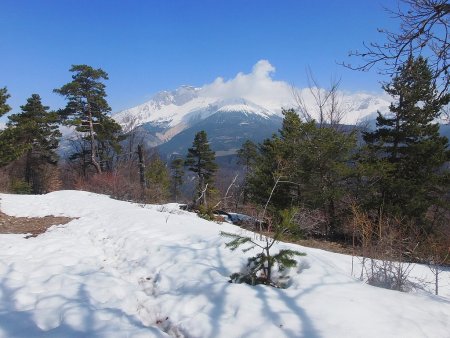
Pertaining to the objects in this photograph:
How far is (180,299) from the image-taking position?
14.0 ft

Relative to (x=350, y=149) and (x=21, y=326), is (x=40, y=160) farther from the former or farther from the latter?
(x=21, y=326)

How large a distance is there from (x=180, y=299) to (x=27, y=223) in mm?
7878

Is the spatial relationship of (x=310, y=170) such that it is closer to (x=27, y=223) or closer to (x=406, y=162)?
(x=406, y=162)

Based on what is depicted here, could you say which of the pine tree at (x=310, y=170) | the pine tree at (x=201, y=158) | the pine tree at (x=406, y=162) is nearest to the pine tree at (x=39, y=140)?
the pine tree at (x=201, y=158)

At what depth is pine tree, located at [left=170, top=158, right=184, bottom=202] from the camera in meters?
49.1

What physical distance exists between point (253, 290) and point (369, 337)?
1.44 metres

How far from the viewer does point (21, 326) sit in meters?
3.46

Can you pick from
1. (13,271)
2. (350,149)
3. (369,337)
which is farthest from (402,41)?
(350,149)

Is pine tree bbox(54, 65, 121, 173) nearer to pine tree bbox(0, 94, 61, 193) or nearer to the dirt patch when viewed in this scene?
pine tree bbox(0, 94, 61, 193)

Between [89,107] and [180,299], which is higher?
[89,107]

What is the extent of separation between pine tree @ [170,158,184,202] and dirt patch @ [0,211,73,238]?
3774 cm

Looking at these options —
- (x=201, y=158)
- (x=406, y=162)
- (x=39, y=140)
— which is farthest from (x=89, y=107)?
(x=406, y=162)

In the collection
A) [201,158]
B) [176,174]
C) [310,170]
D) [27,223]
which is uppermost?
[201,158]

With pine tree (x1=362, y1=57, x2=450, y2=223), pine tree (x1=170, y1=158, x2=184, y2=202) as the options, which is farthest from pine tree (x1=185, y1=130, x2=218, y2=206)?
pine tree (x1=362, y1=57, x2=450, y2=223)
